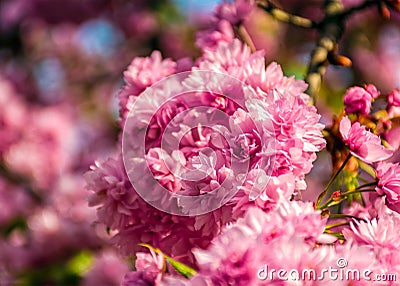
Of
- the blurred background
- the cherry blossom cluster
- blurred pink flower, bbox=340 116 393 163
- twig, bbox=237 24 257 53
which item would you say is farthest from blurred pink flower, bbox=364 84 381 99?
the blurred background

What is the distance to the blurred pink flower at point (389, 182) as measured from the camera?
914 mm

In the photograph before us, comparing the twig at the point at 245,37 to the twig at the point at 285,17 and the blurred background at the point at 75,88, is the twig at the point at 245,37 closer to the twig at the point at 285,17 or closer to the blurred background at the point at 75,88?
the twig at the point at 285,17

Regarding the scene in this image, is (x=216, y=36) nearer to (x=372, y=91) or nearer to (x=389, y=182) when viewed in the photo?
(x=372, y=91)

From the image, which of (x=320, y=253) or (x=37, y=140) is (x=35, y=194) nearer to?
(x=37, y=140)

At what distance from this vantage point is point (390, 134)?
42.6 inches

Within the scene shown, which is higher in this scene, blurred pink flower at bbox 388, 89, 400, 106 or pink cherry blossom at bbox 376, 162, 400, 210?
blurred pink flower at bbox 388, 89, 400, 106

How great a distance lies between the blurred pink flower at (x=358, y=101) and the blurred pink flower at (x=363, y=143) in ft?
0.25

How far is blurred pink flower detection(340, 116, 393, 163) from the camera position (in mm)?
934

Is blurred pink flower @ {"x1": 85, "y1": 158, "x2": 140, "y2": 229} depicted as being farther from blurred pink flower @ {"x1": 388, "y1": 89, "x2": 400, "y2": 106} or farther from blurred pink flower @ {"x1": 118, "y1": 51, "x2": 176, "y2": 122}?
blurred pink flower @ {"x1": 388, "y1": 89, "x2": 400, "y2": 106}
